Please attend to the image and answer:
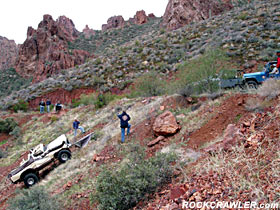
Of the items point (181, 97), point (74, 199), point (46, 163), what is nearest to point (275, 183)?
point (74, 199)

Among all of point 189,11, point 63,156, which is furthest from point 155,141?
point 189,11

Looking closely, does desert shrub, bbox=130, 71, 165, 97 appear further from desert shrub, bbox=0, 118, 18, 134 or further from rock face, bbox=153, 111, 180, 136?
desert shrub, bbox=0, 118, 18, 134

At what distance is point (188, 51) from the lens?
26.0m

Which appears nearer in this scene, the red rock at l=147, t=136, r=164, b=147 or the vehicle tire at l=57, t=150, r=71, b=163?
the red rock at l=147, t=136, r=164, b=147

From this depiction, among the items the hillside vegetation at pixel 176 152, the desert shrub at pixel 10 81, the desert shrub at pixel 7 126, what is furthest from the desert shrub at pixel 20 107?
the desert shrub at pixel 10 81

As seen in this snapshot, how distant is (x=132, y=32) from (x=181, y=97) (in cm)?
5225

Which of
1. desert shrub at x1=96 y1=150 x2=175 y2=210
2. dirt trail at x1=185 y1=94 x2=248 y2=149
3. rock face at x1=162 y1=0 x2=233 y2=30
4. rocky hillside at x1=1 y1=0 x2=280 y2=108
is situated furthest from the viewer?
rock face at x1=162 y1=0 x2=233 y2=30

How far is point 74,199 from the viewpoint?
5.97 meters

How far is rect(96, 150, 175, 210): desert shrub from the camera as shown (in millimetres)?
4273

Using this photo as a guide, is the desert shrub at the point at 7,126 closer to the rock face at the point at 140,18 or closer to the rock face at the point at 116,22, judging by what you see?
the rock face at the point at 140,18

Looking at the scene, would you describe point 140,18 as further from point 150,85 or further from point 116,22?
point 150,85

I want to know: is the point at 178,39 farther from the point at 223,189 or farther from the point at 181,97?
the point at 223,189

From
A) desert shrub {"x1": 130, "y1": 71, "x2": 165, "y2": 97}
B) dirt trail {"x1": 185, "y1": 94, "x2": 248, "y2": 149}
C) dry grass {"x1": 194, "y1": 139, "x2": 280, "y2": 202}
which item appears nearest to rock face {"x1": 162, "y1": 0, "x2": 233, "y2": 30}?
desert shrub {"x1": 130, "y1": 71, "x2": 165, "y2": 97}

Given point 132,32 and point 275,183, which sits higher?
point 132,32
